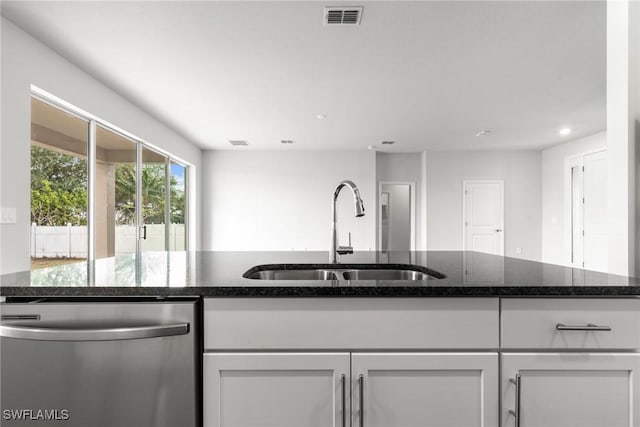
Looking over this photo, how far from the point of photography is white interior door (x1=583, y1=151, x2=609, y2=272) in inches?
238

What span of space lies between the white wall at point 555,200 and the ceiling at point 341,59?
1.57 metres

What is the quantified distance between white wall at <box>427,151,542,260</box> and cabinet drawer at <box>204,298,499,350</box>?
695cm

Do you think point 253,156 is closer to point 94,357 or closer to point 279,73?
point 279,73

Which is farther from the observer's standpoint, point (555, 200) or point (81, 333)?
point (555, 200)

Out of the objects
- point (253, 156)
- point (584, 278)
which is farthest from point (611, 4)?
point (253, 156)

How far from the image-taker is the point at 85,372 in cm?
99

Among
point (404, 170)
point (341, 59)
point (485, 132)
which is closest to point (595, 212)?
point (485, 132)

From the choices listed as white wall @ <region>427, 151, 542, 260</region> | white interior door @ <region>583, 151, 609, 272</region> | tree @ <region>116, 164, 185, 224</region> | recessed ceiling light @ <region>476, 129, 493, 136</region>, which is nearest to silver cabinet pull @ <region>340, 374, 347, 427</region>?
tree @ <region>116, 164, 185, 224</region>

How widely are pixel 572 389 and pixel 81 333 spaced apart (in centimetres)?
128

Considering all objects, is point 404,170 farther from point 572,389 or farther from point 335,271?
point 572,389

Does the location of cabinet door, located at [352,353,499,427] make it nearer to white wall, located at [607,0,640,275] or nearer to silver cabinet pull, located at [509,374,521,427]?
silver cabinet pull, located at [509,374,521,427]

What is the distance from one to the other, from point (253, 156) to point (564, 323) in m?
7.12

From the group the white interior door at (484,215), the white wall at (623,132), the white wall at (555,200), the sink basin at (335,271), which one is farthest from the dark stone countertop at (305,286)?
the white interior door at (484,215)

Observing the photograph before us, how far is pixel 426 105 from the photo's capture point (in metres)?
4.66
